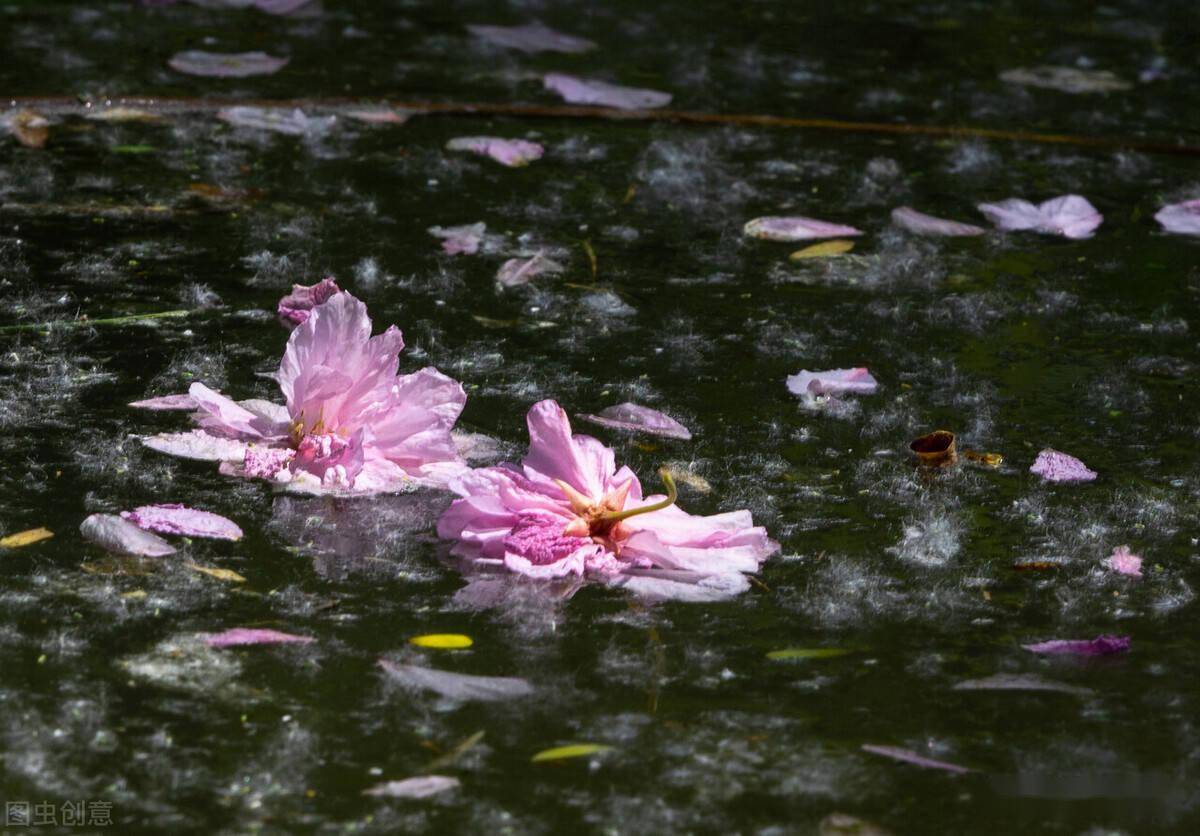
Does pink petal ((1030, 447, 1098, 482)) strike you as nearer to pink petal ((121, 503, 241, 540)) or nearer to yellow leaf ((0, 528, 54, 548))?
pink petal ((121, 503, 241, 540))

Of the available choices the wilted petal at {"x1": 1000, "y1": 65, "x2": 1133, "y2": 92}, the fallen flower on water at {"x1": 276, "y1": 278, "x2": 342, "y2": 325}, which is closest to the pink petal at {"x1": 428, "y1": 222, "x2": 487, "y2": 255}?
the fallen flower on water at {"x1": 276, "y1": 278, "x2": 342, "y2": 325}

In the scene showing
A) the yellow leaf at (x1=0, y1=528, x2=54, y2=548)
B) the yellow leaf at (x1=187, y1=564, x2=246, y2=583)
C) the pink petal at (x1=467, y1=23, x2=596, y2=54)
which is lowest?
the yellow leaf at (x1=187, y1=564, x2=246, y2=583)

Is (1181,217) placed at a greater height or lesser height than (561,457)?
lesser

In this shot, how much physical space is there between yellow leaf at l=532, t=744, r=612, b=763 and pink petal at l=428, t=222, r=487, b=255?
4.05 ft

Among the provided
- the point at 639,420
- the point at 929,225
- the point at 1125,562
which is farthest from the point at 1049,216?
the point at 1125,562

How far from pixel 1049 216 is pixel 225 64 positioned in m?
1.56

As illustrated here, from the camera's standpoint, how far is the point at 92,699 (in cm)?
133

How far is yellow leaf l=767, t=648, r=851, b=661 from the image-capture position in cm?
145

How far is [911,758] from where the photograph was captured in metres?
1.30

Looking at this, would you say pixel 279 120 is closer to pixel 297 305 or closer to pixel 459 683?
pixel 297 305

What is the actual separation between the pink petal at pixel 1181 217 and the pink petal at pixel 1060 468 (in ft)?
3.11

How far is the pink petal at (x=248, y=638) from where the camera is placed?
1.42 m

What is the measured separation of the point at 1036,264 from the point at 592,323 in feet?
2.31

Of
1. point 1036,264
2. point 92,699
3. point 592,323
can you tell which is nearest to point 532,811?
point 92,699
